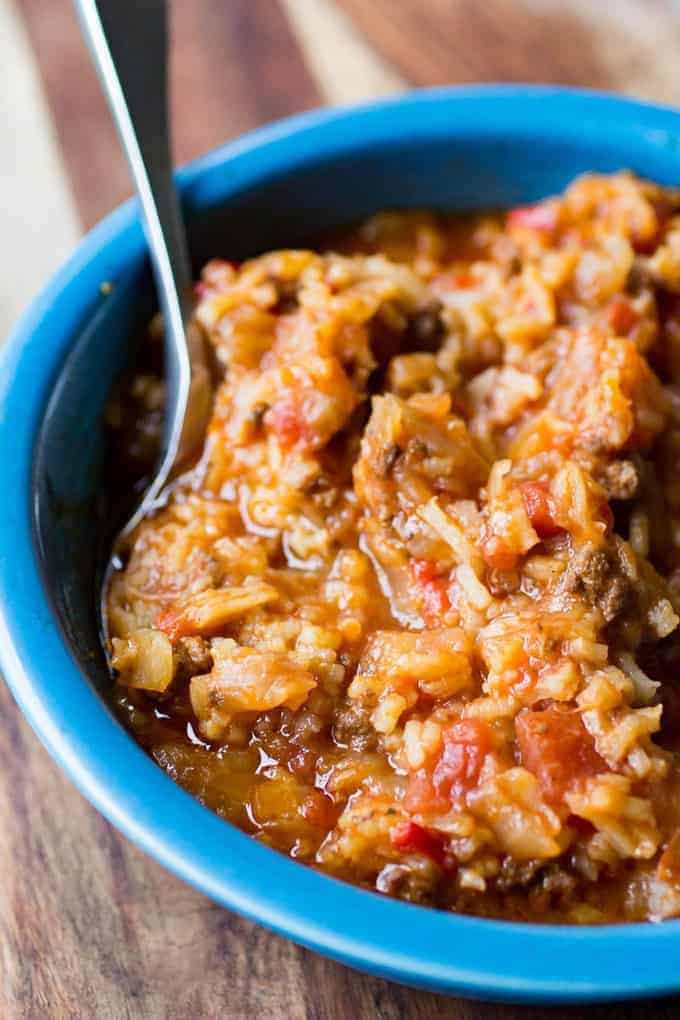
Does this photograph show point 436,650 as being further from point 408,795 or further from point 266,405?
point 266,405

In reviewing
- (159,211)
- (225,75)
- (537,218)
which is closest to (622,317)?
(537,218)

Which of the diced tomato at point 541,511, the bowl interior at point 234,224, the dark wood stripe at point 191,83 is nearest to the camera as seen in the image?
the diced tomato at point 541,511

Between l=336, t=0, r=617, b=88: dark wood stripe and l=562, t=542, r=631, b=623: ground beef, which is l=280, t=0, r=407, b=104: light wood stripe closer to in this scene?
l=336, t=0, r=617, b=88: dark wood stripe

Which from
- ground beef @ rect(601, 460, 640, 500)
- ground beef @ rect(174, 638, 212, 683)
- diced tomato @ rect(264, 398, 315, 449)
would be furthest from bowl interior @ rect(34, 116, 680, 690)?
ground beef @ rect(601, 460, 640, 500)

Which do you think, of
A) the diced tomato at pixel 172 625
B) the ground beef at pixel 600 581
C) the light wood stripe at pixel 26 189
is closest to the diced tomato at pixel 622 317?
the ground beef at pixel 600 581

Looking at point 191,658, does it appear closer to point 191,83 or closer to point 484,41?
point 191,83

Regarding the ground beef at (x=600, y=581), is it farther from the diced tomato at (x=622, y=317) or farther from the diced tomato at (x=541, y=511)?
the diced tomato at (x=622, y=317)

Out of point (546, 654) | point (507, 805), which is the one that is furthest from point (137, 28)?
point (507, 805)
